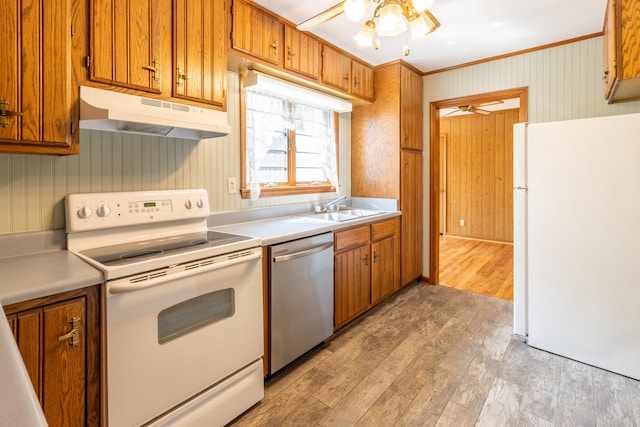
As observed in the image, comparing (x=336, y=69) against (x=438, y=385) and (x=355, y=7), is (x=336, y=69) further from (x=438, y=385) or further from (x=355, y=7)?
(x=438, y=385)

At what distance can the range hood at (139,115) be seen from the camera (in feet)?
4.56

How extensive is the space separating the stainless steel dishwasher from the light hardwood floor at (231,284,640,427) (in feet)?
0.49

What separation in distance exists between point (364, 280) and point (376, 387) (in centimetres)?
95

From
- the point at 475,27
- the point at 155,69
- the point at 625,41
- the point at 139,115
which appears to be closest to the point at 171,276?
the point at 139,115

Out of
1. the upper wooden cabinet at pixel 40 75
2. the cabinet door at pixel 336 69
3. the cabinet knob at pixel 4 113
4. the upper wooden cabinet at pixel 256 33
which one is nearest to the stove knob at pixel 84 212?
the upper wooden cabinet at pixel 40 75

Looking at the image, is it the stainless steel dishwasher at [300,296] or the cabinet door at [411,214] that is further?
the cabinet door at [411,214]

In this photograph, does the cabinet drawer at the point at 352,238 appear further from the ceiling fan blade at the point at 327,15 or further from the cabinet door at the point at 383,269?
the ceiling fan blade at the point at 327,15

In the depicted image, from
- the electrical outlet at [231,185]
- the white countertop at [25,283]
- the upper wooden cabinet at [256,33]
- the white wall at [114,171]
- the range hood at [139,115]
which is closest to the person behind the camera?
the white countertop at [25,283]

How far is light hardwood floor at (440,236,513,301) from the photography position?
3.62m

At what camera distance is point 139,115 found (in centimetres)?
146

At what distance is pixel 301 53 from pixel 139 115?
1.45 metres

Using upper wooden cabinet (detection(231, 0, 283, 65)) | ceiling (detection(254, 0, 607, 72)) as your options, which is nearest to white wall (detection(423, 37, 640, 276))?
ceiling (detection(254, 0, 607, 72))

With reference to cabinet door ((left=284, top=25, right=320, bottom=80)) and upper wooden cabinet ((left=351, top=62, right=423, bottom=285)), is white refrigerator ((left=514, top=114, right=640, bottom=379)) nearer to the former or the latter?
upper wooden cabinet ((left=351, top=62, right=423, bottom=285))

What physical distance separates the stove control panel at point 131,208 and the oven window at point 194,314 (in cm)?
56
